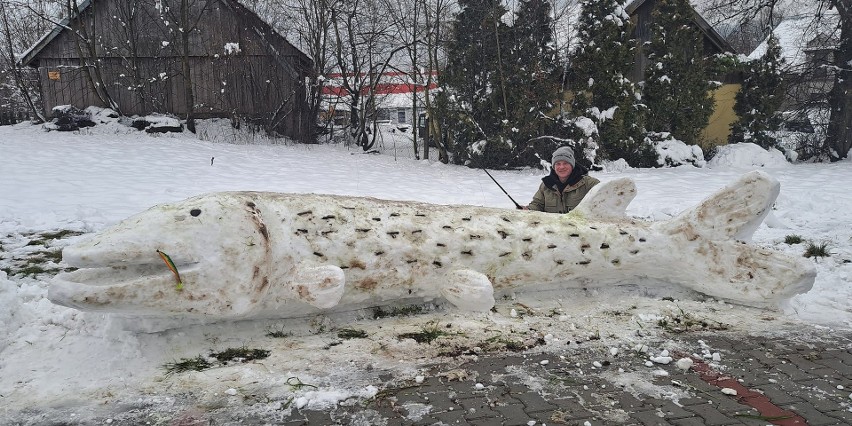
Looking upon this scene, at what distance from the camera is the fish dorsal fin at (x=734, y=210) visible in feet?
13.9

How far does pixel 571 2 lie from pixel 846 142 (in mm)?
8403

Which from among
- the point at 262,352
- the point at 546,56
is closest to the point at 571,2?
the point at 546,56

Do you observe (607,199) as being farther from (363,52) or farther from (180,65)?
(180,65)

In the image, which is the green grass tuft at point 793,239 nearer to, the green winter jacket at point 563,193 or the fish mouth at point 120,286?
the green winter jacket at point 563,193

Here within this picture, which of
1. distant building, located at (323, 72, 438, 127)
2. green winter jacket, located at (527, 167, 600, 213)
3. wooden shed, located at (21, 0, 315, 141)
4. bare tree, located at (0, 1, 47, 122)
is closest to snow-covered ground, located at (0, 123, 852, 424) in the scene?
green winter jacket, located at (527, 167, 600, 213)

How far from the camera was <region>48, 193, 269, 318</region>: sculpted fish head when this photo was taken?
10.1 feet

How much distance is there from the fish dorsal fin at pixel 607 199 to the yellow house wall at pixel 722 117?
40.9ft

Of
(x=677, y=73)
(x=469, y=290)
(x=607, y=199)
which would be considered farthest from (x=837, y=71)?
(x=469, y=290)

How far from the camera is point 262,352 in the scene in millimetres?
3527

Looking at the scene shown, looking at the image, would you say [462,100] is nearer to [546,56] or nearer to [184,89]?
[546,56]

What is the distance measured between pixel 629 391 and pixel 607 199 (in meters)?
1.90

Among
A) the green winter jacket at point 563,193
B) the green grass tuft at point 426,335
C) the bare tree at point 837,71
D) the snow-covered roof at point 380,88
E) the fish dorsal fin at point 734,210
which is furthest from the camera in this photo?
A: the snow-covered roof at point 380,88

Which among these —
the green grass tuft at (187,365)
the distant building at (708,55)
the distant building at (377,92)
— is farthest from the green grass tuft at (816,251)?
the distant building at (377,92)

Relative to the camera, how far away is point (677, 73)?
1376cm
